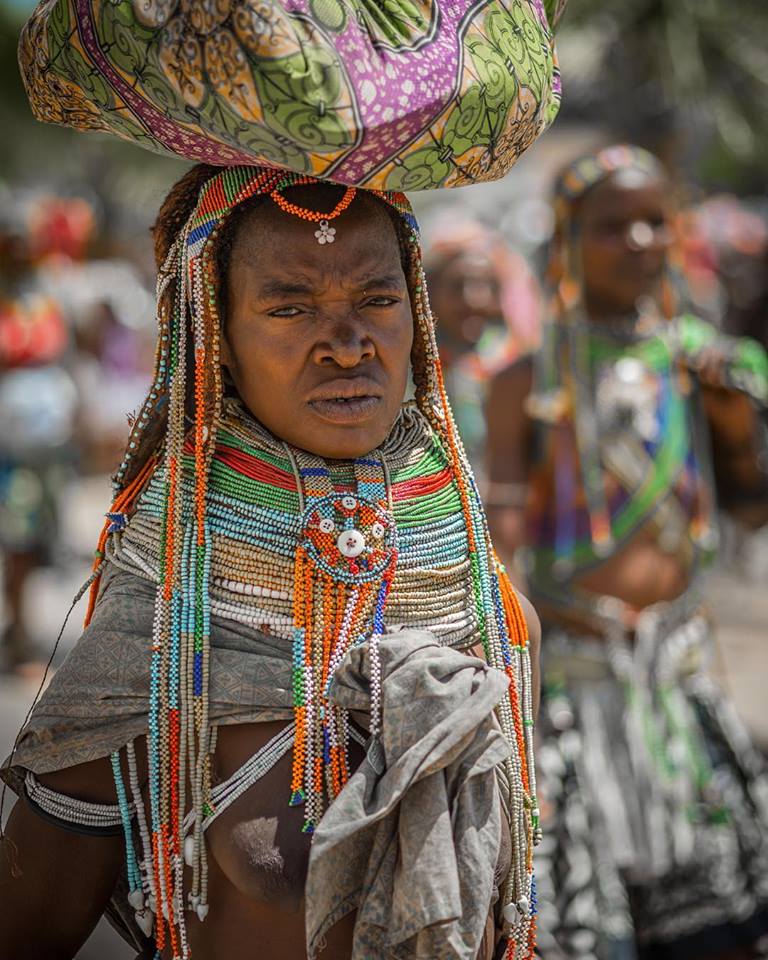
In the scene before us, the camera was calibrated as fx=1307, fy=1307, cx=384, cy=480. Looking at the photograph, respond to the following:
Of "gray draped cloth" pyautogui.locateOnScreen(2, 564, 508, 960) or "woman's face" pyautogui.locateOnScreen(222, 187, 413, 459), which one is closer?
"gray draped cloth" pyautogui.locateOnScreen(2, 564, 508, 960)

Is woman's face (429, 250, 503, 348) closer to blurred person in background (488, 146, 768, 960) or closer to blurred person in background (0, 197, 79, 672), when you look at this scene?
blurred person in background (488, 146, 768, 960)

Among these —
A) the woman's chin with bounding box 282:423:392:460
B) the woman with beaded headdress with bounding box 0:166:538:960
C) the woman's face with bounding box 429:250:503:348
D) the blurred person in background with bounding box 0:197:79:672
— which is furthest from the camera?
the blurred person in background with bounding box 0:197:79:672

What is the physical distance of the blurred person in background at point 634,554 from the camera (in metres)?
3.97

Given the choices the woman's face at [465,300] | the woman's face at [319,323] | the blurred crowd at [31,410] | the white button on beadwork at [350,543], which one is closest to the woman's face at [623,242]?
the woman's face at [465,300]

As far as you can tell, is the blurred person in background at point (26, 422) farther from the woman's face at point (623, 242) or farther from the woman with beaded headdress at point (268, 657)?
the woman with beaded headdress at point (268, 657)

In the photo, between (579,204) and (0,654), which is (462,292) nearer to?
(579,204)

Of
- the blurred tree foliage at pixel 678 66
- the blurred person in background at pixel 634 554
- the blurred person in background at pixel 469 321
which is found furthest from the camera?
the blurred tree foliage at pixel 678 66

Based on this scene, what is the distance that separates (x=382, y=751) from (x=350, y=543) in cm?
30

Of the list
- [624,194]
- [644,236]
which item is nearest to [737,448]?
[644,236]

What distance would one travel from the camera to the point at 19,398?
776 centimetres

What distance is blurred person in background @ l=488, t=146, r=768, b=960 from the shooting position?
3.97 m

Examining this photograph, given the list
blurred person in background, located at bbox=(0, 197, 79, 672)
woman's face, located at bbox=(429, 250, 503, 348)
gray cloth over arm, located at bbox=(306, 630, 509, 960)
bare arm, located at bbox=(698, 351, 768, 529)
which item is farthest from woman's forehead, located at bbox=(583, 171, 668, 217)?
blurred person in background, located at bbox=(0, 197, 79, 672)

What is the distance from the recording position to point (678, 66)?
15.2m

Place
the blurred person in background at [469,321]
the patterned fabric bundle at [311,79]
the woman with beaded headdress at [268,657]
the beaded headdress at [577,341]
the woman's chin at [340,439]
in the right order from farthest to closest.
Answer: the blurred person in background at [469,321], the beaded headdress at [577,341], the woman's chin at [340,439], the woman with beaded headdress at [268,657], the patterned fabric bundle at [311,79]
